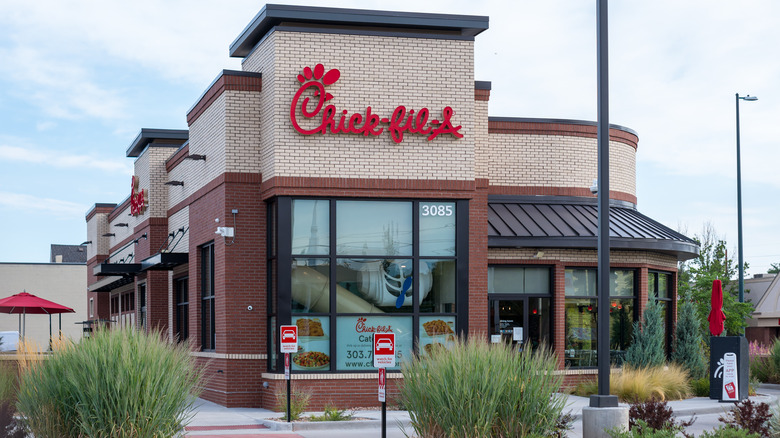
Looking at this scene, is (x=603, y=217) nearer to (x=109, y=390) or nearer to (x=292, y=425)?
(x=292, y=425)

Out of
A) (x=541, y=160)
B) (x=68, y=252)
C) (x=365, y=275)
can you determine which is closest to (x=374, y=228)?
(x=365, y=275)

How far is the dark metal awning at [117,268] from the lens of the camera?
30250 millimetres

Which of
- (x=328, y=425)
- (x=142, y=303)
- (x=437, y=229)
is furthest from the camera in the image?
(x=142, y=303)

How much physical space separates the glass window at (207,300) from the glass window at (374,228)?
4478 mm

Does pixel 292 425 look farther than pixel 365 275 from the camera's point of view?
No

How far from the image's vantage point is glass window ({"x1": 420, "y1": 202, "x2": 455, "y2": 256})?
69.1 ft

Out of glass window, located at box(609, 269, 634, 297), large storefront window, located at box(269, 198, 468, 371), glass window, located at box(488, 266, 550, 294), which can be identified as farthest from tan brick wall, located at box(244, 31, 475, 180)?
glass window, located at box(609, 269, 634, 297)

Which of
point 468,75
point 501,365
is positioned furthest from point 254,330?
point 501,365

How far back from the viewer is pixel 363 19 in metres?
20.9

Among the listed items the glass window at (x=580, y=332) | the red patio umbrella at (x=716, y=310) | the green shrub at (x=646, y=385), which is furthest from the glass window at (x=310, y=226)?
the red patio umbrella at (x=716, y=310)

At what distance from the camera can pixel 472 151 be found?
2141 centimetres

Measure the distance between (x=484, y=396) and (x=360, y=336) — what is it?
26.2 ft

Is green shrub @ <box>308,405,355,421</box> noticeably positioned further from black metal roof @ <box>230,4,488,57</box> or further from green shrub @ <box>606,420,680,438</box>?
black metal roof @ <box>230,4,488,57</box>

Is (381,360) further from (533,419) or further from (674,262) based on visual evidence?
(674,262)
